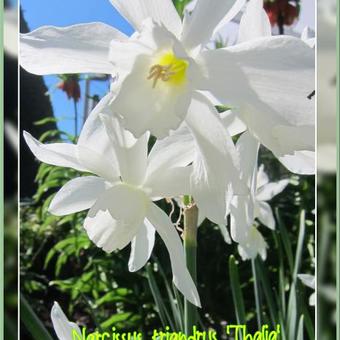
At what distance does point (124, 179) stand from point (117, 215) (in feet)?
0.09

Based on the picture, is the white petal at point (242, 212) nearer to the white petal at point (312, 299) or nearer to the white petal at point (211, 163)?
the white petal at point (211, 163)

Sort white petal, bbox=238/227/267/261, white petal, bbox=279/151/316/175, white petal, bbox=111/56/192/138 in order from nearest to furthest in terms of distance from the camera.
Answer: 1. white petal, bbox=111/56/192/138
2. white petal, bbox=279/151/316/175
3. white petal, bbox=238/227/267/261

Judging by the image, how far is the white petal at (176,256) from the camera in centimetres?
36

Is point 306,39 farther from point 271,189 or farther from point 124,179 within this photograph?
point 271,189

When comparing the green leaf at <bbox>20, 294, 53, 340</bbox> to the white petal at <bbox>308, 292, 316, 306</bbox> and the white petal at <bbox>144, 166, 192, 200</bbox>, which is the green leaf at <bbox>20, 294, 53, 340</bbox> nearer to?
the white petal at <bbox>144, 166, 192, 200</bbox>

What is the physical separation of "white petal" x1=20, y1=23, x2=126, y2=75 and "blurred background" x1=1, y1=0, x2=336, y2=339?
21 centimetres

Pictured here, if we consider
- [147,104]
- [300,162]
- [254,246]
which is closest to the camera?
[147,104]

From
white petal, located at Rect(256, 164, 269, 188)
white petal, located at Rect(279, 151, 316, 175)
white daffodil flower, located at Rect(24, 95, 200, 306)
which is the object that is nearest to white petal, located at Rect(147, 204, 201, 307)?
white daffodil flower, located at Rect(24, 95, 200, 306)

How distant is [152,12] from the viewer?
0.33 m

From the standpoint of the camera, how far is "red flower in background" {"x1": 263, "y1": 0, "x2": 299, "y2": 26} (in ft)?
1.99

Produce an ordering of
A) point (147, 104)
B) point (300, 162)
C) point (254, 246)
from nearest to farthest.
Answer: point (147, 104) < point (300, 162) < point (254, 246)

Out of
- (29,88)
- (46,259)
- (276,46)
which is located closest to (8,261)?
(46,259)

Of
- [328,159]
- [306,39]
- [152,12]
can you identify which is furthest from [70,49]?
[328,159]

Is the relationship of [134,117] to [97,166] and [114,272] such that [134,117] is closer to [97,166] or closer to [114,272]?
[97,166]
